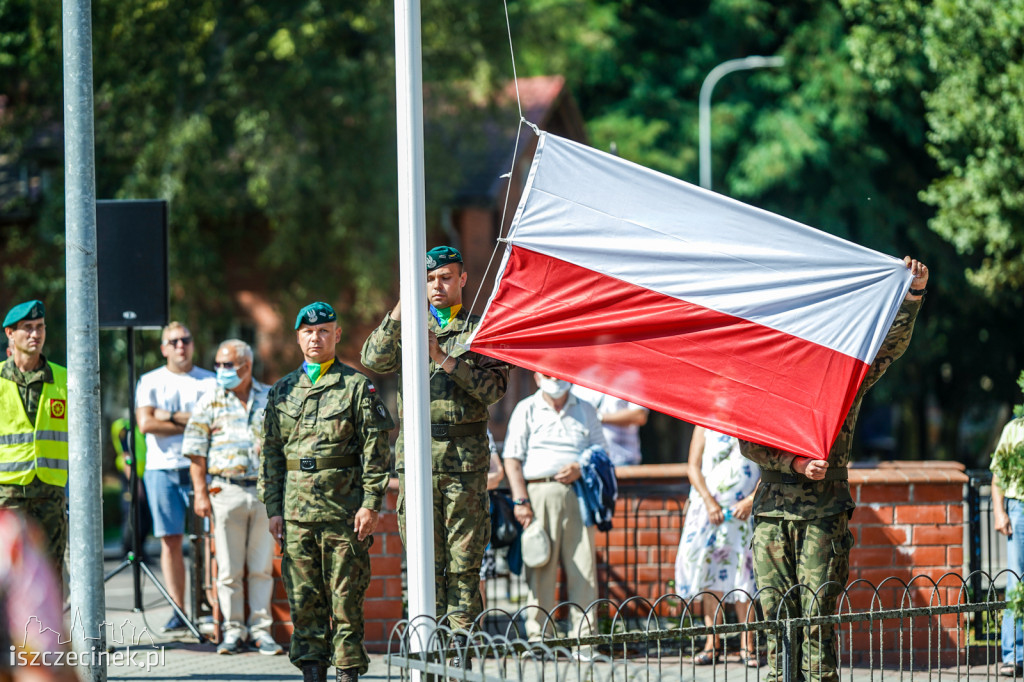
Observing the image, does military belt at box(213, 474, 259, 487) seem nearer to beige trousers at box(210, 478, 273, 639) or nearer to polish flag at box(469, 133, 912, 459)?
beige trousers at box(210, 478, 273, 639)

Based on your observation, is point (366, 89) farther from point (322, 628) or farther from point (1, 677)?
point (1, 677)

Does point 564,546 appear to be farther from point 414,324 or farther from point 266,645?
point 414,324

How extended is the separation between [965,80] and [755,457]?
886cm

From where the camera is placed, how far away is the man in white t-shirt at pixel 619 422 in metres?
9.00

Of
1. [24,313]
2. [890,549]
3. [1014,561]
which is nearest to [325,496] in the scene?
[24,313]

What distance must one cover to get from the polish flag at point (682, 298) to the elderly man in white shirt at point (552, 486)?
2171 millimetres

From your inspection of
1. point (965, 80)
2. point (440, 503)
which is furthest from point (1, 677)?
point (965, 80)

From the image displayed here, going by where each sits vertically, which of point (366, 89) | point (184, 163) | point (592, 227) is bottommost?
point (592, 227)

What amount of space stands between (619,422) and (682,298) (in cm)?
353

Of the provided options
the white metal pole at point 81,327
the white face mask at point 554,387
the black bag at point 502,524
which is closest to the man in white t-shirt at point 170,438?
the black bag at point 502,524

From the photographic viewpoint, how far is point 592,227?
18.4ft

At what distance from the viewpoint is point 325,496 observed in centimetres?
622

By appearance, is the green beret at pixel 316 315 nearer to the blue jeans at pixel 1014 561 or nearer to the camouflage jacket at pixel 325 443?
the camouflage jacket at pixel 325 443

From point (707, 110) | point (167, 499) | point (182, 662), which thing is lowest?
point (182, 662)
